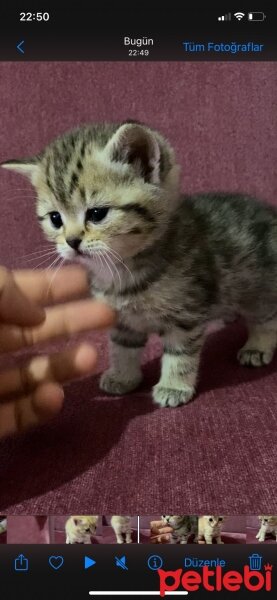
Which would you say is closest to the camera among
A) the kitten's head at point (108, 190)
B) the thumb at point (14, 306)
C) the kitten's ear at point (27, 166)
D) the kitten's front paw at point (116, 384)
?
the thumb at point (14, 306)

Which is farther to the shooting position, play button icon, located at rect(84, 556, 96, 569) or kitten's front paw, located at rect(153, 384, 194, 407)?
kitten's front paw, located at rect(153, 384, 194, 407)

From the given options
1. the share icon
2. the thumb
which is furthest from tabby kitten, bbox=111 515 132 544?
the thumb

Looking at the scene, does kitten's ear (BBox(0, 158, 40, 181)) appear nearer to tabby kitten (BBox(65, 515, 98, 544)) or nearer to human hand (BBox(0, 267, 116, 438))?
human hand (BBox(0, 267, 116, 438))

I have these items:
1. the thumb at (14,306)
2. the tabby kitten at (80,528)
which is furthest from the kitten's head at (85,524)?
the thumb at (14,306)

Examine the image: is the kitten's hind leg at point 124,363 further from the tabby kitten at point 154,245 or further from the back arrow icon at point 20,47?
the back arrow icon at point 20,47

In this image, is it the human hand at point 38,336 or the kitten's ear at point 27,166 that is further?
the kitten's ear at point 27,166

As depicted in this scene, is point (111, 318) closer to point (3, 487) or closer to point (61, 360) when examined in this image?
point (61, 360)

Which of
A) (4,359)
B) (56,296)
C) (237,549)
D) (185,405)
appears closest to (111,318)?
(56,296)
